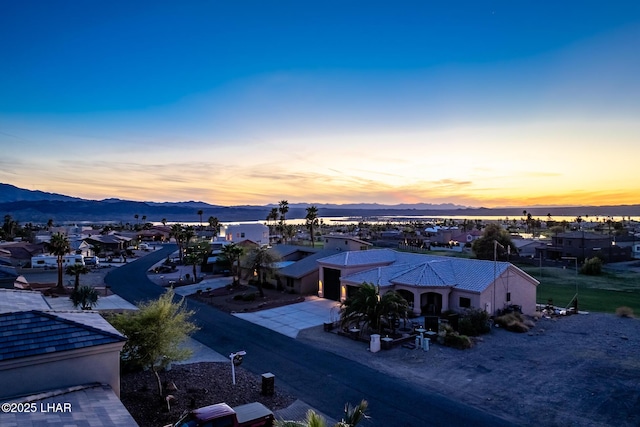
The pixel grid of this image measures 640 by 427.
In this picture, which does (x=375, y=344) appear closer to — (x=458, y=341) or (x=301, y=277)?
(x=458, y=341)

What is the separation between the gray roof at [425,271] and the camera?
1251 inches

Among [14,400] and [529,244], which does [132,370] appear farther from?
[529,244]

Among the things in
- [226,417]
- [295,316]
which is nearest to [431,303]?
[295,316]

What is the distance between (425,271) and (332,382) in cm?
1697

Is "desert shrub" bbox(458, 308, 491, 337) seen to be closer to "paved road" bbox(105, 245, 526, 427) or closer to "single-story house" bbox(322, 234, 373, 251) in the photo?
"paved road" bbox(105, 245, 526, 427)

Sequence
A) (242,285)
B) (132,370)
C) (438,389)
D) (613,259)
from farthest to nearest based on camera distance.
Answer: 1. (613,259)
2. (242,285)
3. (132,370)
4. (438,389)

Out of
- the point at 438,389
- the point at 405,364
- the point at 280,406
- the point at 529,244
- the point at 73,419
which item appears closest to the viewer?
the point at 73,419

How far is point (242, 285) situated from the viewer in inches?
1857

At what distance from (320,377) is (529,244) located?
67.3 meters

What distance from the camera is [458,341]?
24.4 metres

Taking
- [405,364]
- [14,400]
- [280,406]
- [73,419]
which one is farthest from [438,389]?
[14,400]

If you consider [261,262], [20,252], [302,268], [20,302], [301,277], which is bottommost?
[20,252]

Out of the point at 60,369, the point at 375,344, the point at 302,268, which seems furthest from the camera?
the point at 302,268

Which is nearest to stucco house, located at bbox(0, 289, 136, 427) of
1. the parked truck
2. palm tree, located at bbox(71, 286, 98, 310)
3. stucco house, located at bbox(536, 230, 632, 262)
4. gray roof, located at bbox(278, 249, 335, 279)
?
the parked truck
